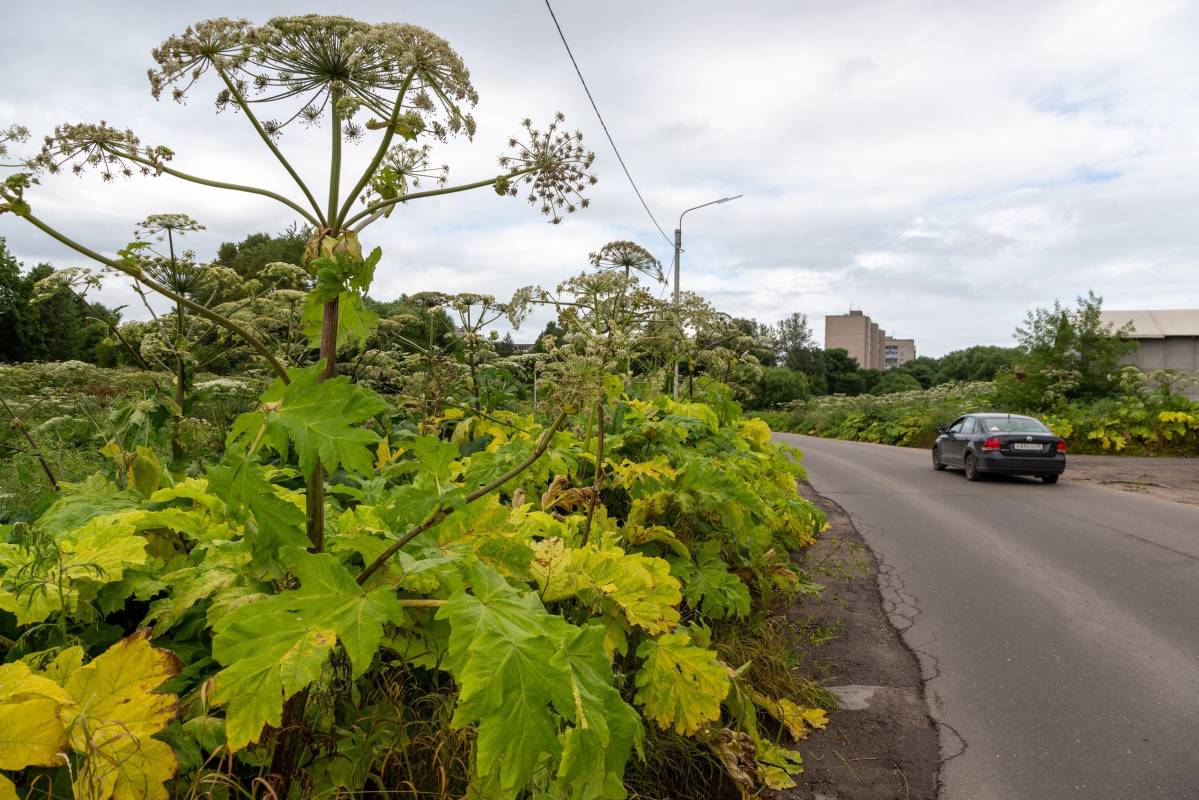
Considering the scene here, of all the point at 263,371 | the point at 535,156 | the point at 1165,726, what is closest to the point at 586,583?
the point at 535,156

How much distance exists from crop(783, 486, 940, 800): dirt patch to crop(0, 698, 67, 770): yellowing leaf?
9.13 ft

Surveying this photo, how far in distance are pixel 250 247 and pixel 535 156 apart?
3156 cm

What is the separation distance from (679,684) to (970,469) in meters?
14.5

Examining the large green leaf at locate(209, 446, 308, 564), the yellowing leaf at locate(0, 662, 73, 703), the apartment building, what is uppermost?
the apartment building

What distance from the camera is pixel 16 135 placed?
70.8 inches

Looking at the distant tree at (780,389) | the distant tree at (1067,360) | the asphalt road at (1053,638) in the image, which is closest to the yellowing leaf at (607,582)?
the asphalt road at (1053,638)

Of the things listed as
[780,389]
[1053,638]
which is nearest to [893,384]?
[780,389]

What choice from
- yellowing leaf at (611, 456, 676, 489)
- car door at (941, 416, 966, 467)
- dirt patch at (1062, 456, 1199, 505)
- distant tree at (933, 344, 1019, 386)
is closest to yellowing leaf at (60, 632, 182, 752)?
yellowing leaf at (611, 456, 676, 489)

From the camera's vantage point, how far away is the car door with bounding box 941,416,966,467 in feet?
51.5

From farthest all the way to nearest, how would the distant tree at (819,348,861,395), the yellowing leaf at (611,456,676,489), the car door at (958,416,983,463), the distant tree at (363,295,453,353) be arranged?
the distant tree at (819,348,861,395)
the car door at (958,416,983,463)
the distant tree at (363,295,453,353)
the yellowing leaf at (611,456,676,489)

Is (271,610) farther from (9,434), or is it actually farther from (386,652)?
(9,434)

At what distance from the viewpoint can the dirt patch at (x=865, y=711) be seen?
10.7ft

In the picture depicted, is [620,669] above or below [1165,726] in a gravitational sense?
above

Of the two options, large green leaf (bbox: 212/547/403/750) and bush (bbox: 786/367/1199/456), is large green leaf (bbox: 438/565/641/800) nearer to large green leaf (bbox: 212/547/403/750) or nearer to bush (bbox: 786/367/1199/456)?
large green leaf (bbox: 212/547/403/750)
